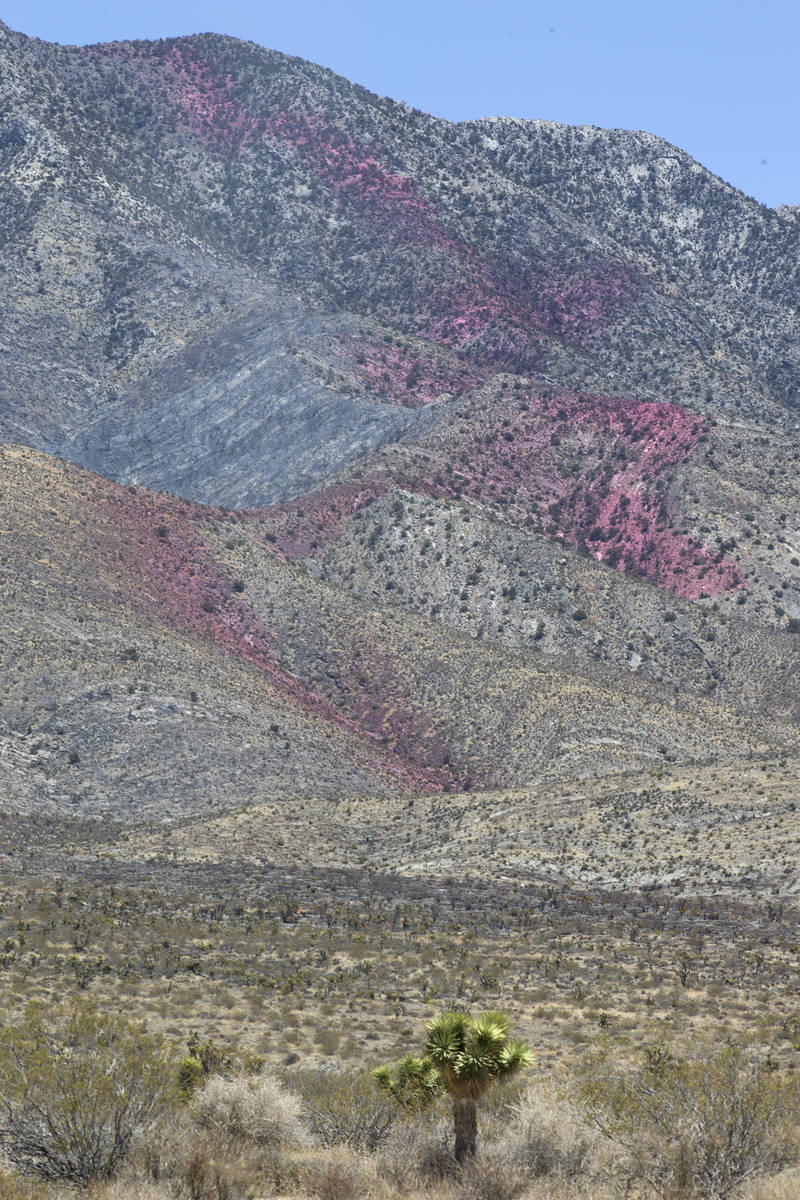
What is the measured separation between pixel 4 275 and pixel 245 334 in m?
24.2

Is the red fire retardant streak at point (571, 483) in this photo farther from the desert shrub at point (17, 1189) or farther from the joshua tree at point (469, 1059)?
the desert shrub at point (17, 1189)

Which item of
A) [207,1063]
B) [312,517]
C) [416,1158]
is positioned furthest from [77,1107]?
[312,517]

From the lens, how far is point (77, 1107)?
16.0m

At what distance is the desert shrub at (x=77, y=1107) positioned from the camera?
15828 millimetres

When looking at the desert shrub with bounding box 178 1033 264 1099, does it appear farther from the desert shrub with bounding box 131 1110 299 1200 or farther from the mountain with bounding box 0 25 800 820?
the mountain with bounding box 0 25 800 820

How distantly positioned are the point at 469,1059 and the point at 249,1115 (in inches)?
142

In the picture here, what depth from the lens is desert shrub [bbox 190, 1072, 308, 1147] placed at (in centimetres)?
1811

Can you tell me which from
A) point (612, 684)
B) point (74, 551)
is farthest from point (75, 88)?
point (612, 684)

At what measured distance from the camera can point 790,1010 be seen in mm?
27219

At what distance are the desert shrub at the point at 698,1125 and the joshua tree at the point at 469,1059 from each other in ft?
5.10

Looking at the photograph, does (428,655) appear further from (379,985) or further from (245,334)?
(245,334)

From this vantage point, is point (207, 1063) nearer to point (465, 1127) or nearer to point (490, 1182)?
point (465, 1127)

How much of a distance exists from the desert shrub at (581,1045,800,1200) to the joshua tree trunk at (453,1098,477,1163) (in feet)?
5.30

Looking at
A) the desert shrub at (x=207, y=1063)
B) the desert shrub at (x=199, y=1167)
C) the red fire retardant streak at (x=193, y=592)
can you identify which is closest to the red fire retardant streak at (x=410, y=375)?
the red fire retardant streak at (x=193, y=592)
